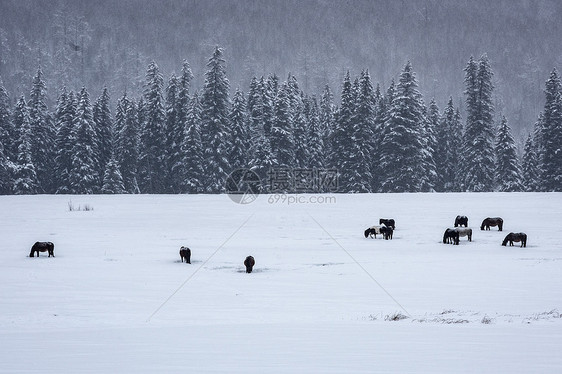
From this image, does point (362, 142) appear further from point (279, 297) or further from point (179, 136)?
point (279, 297)

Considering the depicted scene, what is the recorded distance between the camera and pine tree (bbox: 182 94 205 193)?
63.5 meters

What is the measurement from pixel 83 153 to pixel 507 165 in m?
50.6

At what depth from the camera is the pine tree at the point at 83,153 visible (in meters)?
66.8

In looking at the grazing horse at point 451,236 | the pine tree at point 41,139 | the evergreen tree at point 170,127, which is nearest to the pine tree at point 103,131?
the pine tree at point 41,139

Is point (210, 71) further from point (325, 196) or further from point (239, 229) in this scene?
point (239, 229)

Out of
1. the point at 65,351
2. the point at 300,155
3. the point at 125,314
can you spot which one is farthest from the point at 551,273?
the point at 300,155

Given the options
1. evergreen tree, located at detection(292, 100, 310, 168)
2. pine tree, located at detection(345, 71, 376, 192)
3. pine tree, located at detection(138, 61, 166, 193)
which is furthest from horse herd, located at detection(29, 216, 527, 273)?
pine tree, located at detection(138, 61, 166, 193)

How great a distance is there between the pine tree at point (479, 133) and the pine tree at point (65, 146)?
47105 millimetres

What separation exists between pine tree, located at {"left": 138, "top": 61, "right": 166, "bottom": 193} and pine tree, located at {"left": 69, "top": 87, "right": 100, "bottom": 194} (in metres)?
6.30

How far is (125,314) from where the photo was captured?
12211 millimetres

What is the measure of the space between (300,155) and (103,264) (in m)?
51.2

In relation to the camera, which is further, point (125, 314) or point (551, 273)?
point (551, 273)

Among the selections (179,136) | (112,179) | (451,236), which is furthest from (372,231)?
(112,179)

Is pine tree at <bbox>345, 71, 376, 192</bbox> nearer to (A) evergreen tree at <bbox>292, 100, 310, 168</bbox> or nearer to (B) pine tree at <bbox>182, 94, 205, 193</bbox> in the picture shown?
(A) evergreen tree at <bbox>292, 100, 310, 168</bbox>
